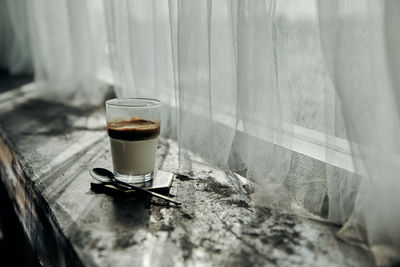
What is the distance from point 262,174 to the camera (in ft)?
2.54

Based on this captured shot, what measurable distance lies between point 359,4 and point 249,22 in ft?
0.78

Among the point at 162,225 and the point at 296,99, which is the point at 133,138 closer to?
the point at 162,225

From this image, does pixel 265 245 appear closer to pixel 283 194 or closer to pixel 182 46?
pixel 283 194

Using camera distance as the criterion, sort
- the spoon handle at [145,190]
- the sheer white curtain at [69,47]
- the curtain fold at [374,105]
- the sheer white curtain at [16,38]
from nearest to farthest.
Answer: the curtain fold at [374,105], the spoon handle at [145,190], the sheer white curtain at [69,47], the sheer white curtain at [16,38]

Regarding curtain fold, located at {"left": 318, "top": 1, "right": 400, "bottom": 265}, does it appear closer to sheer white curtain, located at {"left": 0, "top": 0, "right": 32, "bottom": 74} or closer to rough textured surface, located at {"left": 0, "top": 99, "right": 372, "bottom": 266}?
rough textured surface, located at {"left": 0, "top": 99, "right": 372, "bottom": 266}

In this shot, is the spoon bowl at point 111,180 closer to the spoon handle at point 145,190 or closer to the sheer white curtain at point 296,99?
the spoon handle at point 145,190

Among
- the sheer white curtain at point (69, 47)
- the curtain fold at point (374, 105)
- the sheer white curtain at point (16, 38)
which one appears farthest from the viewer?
the sheer white curtain at point (16, 38)

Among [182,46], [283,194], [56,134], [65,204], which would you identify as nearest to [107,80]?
[56,134]

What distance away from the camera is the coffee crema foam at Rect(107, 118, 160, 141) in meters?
0.74

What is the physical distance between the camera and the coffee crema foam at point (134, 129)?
2.43 ft

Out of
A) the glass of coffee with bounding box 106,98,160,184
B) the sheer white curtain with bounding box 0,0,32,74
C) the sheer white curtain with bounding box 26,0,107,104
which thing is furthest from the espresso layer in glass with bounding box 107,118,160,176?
the sheer white curtain with bounding box 0,0,32,74

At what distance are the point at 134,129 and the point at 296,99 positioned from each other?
1.08 ft

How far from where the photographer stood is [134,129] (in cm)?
74

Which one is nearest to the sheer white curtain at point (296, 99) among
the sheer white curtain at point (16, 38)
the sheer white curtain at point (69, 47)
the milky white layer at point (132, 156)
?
the milky white layer at point (132, 156)
